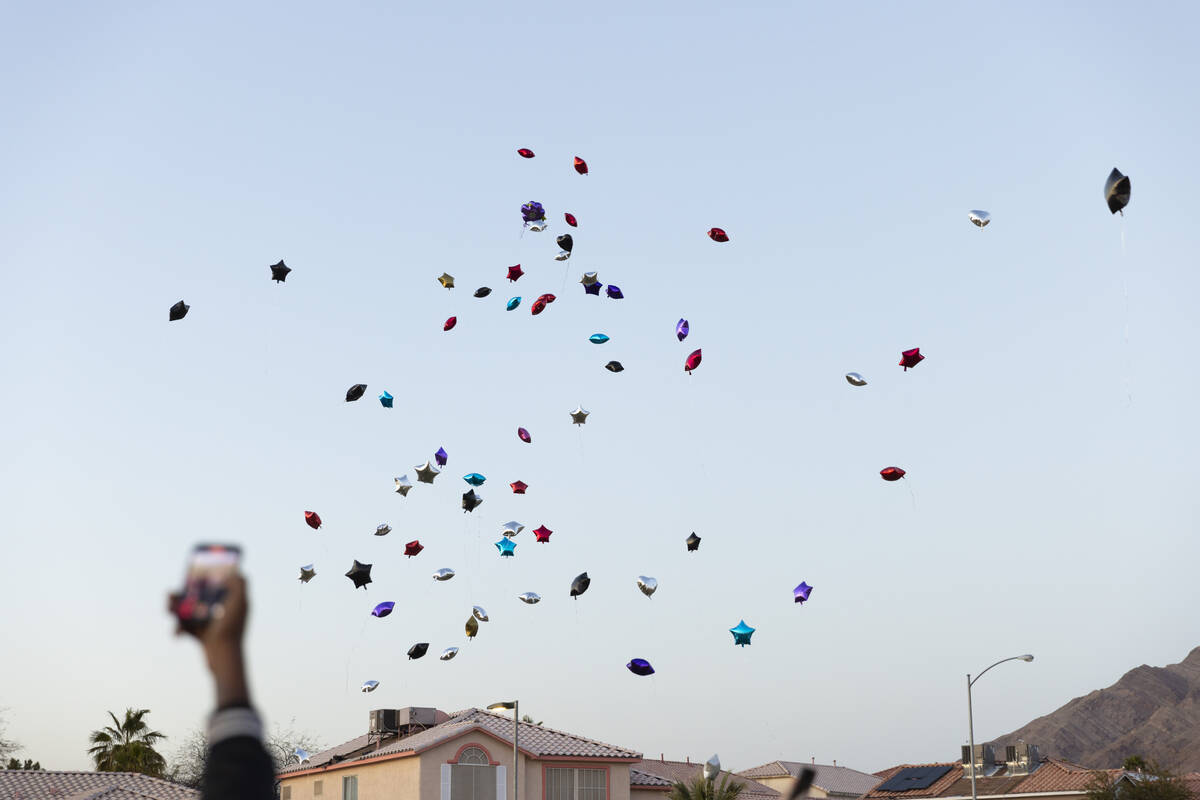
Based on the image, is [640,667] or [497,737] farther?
[497,737]

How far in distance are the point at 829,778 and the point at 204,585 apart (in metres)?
121

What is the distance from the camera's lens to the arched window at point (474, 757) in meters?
52.1

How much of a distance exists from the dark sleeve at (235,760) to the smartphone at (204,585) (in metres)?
0.25

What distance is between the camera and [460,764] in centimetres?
5188

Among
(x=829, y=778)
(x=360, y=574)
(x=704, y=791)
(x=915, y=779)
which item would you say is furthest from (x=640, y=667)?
(x=829, y=778)

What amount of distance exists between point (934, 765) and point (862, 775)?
47.1 meters

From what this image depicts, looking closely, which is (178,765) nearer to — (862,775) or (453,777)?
(862,775)

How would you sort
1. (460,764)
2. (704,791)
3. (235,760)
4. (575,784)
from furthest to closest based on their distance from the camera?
(575,784) → (460,764) → (704,791) → (235,760)

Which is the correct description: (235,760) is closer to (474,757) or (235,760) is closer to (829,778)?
(474,757)

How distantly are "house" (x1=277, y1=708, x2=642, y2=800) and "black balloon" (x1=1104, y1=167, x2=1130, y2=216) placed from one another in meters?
37.8

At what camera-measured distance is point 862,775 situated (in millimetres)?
120250

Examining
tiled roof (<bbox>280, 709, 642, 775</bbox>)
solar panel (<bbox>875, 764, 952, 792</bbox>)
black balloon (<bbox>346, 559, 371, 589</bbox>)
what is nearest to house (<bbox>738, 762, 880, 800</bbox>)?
solar panel (<bbox>875, 764, 952, 792</bbox>)

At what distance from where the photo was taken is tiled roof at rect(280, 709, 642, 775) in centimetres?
5250

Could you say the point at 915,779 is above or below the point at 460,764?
below
